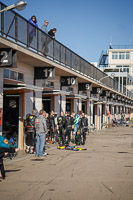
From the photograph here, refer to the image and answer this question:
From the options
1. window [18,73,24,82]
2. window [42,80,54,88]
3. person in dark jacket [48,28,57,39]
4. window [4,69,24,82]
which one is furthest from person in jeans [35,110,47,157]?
person in dark jacket [48,28,57,39]

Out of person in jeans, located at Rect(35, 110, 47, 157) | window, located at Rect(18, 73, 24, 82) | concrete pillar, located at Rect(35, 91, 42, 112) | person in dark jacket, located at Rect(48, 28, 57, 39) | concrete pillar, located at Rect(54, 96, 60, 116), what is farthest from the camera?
concrete pillar, located at Rect(54, 96, 60, 116)

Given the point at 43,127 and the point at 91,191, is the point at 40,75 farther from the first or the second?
the point at 91,191

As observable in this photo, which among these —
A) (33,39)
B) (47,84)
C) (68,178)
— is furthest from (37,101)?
(68,178)

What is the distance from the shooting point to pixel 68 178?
909 centimetres

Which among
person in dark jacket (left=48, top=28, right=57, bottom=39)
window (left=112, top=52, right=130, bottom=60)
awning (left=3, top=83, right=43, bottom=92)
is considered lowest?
awning (left=3, top=83, right=43, bottom=92)

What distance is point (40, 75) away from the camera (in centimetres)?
1684

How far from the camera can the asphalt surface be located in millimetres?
7305

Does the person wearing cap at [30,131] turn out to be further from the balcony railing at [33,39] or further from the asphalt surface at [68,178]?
the balcony railing at [33,39]

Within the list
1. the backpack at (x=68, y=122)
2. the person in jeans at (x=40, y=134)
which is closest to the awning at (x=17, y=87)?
the person in jeans at (x=40, y=134)

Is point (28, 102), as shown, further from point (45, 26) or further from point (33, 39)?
point (45, 26)

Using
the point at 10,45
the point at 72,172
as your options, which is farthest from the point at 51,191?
the point at 10,45

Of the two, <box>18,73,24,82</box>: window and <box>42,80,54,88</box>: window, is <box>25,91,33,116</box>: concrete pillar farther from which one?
<box>42,80,54,88</box>: window

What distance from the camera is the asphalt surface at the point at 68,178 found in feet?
24.0

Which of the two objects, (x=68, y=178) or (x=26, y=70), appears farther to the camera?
(x=26, y=70)
